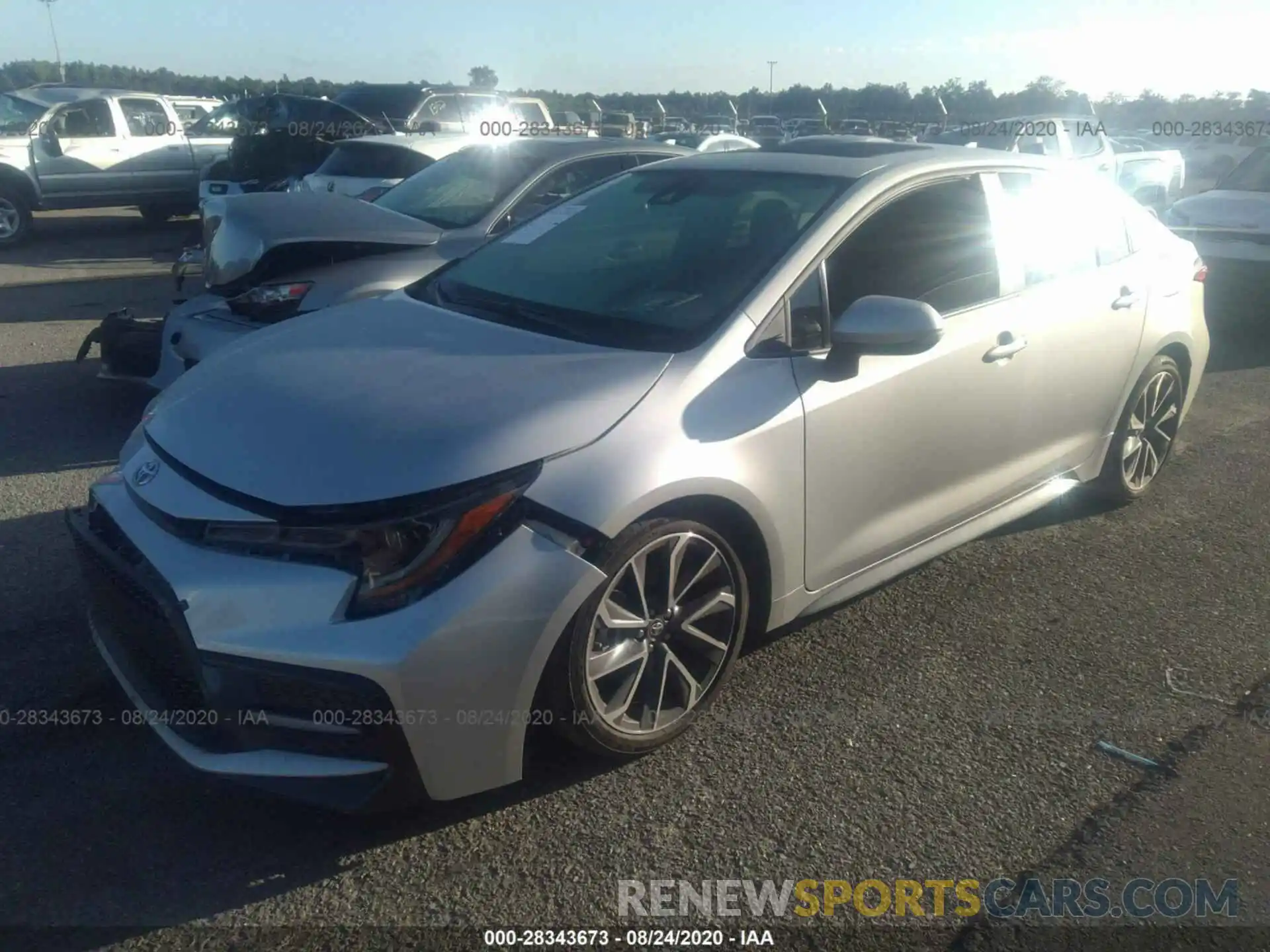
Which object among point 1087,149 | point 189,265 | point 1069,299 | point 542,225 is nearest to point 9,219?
point 189,265

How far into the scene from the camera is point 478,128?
15766 millimetres

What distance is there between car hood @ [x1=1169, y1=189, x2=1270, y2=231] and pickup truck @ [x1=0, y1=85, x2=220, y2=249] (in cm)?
1269

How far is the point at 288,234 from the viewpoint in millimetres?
5633


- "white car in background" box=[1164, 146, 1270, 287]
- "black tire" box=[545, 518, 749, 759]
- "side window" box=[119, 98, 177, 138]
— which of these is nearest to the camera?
"black tire" box=[545, 518, 749, 759]

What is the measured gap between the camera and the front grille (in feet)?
8.95

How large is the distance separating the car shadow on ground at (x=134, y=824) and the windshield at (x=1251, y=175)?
934 cm

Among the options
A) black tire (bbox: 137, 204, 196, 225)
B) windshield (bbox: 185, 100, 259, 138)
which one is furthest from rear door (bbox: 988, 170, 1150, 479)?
black tire (bbox: 137, 204, 196, 225)

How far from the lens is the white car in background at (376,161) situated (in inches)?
420

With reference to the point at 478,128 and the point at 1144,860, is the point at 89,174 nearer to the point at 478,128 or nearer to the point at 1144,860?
the point at 478,128

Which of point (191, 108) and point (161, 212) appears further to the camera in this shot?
point (191, 108)

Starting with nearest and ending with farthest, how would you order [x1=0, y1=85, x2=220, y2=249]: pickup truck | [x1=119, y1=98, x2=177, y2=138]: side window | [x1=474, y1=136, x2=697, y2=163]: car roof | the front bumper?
the front bumper, [x1=474, y1=136, x2=697, y2=163]: car roof, [x1=0, y1=85, x2=220, y2=249]: pickup truck, [x1=119, y1=98, x2=177, y2=138]: side window

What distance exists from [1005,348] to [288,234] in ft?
11.9

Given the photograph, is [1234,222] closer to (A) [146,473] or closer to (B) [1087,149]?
(B) [1087,149]

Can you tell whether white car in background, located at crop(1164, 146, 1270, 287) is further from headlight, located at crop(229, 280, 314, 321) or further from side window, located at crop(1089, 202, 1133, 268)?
headlight, located at crop(229, 280, 314, 321)
